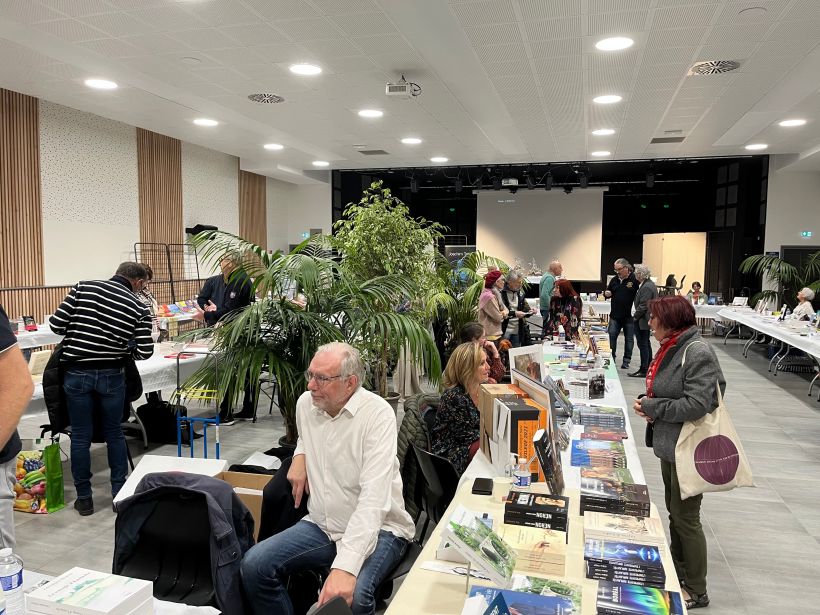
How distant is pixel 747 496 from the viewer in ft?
14.1

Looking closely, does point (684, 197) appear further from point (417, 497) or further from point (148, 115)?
point (417, 497)

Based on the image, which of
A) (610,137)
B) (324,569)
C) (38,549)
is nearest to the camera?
(324,569)

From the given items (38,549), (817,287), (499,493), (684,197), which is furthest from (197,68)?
(684,197)

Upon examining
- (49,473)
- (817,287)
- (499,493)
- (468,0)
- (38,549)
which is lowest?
(38,549)

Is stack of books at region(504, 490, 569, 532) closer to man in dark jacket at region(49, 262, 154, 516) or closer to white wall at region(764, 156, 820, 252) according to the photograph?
man in dark jacket at region(49, 262, 154, 516)

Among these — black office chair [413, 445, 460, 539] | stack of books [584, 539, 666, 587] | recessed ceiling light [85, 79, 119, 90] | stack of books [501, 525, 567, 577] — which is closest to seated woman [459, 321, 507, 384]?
black office chair [413, 445, 460, 539]

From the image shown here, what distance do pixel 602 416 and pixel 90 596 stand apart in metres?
2.80

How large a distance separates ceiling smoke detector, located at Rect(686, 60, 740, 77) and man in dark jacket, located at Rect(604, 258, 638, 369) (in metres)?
2.86

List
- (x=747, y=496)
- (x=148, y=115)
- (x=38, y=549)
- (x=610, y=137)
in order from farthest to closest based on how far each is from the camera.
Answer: (x=610, y=137) → (x=148, y=115) → (x=747, y=496) → (x=38, y=549)

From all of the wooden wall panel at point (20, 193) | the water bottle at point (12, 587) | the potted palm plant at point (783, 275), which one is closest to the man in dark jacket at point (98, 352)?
the water bottle at point (12, 587)

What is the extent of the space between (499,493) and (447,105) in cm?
614

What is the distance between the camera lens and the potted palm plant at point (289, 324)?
131 inches

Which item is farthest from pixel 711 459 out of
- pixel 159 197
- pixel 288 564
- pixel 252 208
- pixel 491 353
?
pixel 252 208

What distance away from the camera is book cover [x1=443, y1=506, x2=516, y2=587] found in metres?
1.62
